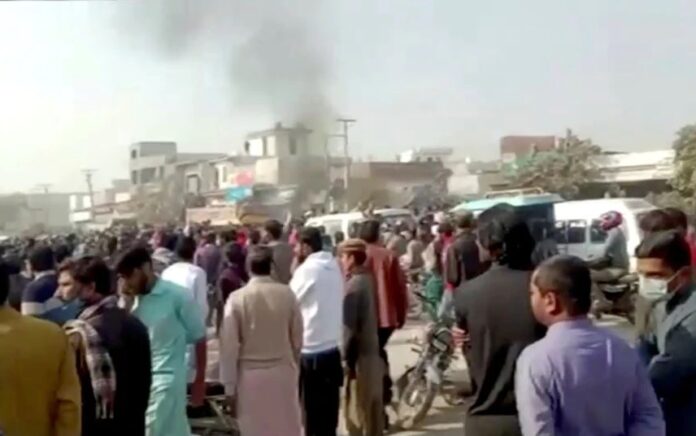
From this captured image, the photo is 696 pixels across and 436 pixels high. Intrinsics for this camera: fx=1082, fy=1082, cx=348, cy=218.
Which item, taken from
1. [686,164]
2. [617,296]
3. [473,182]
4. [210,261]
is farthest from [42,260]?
[473,182]

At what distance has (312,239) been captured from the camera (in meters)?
7.33

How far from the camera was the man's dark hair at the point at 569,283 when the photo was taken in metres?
3.24

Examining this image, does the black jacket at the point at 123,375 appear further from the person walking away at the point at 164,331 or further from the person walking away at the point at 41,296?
the person walking away at the point at 41,296

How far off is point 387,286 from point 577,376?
5.03 meters

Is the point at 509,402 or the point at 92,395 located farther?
the point at 92,395

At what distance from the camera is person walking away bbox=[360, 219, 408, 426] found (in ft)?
26.5

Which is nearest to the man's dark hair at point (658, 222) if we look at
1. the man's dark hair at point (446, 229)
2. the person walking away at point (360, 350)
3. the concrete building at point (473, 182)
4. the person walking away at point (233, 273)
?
the person walking away at point (360, 350)

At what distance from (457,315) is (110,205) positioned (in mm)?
84786

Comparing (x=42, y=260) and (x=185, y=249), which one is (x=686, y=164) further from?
(x=42, y=260)

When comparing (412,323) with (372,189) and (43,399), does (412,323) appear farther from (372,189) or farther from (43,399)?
(372,189)

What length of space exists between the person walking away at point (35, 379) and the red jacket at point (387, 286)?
4.31 m

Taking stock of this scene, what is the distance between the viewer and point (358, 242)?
7.26m

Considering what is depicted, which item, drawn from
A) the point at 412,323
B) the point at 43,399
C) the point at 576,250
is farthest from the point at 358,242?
the point at 576,250

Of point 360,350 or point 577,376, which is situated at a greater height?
point 577,376
